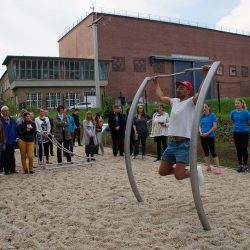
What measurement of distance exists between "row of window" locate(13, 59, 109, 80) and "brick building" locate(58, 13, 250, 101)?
2301mm

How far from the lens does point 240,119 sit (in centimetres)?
873

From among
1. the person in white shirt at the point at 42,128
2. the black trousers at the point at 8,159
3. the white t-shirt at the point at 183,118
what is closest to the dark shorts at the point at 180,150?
the white t-shirt at the point at 183,118

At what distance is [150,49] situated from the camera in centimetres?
6138

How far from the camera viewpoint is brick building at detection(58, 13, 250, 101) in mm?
56844

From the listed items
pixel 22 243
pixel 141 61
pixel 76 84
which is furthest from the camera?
pixel 141 61

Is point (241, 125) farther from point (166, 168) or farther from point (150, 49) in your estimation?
point (150, 49)

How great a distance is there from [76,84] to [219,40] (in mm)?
33047

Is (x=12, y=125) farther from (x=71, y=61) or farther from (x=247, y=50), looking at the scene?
(x=247, y=50)

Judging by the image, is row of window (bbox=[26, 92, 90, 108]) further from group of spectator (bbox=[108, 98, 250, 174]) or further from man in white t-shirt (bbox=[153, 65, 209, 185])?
man in white t-shirt (bbox=[153, 65, 209, 185])

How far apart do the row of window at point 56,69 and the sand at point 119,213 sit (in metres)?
43.4

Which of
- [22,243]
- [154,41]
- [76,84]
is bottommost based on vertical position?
[22,243]

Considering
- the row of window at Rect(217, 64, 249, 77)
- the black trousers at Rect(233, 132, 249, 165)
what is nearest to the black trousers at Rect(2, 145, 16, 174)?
the black trousers at Rect(233, 132, 249, 165)

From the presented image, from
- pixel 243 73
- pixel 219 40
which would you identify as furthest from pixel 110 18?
pixel 243 73

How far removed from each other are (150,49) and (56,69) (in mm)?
17166
